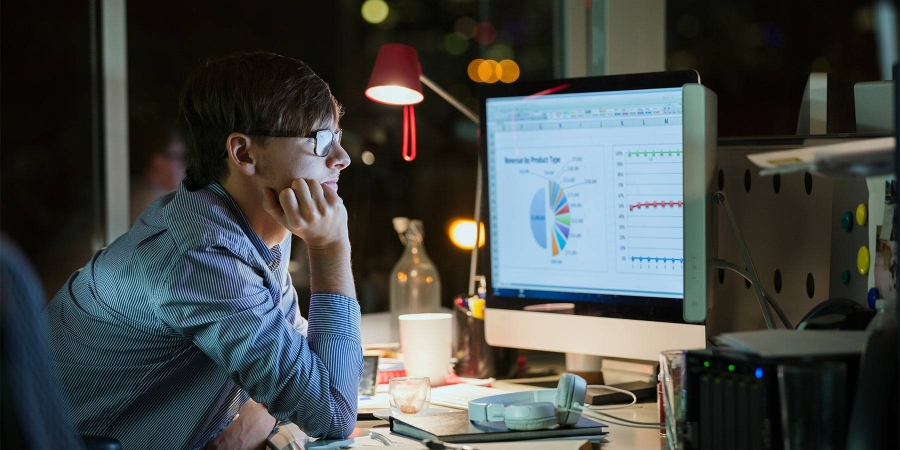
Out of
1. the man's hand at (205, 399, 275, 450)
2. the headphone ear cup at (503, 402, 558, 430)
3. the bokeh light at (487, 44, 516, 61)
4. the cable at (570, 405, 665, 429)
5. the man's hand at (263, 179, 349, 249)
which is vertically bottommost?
the man's hand at (205, 399, 275, 450)

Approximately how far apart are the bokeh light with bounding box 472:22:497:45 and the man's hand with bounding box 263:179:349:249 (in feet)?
6.81

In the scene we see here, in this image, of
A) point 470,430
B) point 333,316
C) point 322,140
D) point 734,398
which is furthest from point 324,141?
point 734,398

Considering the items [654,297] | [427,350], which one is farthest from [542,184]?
[427,350]

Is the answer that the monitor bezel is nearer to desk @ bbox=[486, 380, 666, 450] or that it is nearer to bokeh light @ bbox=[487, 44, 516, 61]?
desk @ bbox=[486, 380, 666, 450]

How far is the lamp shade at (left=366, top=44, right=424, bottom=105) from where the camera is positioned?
178 centimetres

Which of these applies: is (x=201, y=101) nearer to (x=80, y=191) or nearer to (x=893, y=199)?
(x=893, y=199)

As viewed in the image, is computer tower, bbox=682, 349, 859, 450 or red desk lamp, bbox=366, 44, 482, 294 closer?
computer tower, bbox=682, 349, 859, 450

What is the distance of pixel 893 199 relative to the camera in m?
1.07

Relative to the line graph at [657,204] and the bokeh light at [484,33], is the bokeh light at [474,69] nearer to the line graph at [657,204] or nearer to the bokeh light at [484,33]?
the bokeh light at [484,33]

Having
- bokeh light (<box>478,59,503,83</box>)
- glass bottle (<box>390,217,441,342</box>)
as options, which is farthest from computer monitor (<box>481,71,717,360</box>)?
bokeh light (<box>478,59,503,83</box>)

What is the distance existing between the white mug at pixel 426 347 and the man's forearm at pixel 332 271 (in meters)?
0.29

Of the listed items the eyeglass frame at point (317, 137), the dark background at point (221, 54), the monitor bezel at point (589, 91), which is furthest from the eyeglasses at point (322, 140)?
the dark background at point (221, 54)

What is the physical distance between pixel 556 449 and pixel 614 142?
564 mm

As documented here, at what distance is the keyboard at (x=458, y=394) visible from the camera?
1438 millimetres
